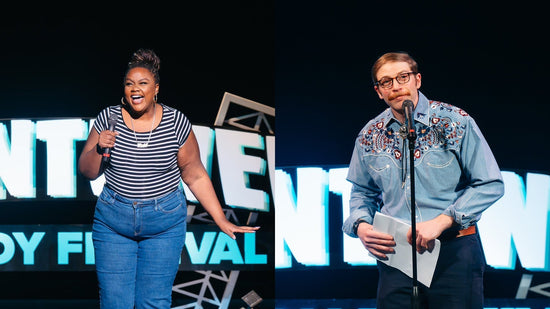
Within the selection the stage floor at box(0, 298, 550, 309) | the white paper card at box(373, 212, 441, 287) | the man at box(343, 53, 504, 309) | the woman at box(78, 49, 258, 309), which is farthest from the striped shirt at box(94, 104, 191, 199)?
the stage floor at box(0, 298, 550, 309)

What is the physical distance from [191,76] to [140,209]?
1.81 m

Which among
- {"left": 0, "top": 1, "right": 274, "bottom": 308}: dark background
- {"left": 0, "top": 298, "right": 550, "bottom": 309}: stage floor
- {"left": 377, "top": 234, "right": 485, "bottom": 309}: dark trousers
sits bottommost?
{"left": 0, "top": 298, "right": 550, "bottom": 309}: stage floor

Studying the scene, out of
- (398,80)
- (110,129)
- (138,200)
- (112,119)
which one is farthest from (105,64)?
(398,80)

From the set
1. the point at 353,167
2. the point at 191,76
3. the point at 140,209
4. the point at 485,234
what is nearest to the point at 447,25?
the point at 485,234

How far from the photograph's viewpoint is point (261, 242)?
4.73 meters

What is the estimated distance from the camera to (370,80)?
473cm

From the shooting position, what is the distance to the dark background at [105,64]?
4.76 meters

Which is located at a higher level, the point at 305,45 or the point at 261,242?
the point at 305,45

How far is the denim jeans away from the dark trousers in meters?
1.32

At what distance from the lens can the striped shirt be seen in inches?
128

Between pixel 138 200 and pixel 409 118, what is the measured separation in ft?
5.03

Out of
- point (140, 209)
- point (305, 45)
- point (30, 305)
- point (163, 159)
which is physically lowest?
point (30, 305)

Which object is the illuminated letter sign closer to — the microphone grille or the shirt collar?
the microphone grille

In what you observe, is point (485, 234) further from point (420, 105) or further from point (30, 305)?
point (30, 305)
